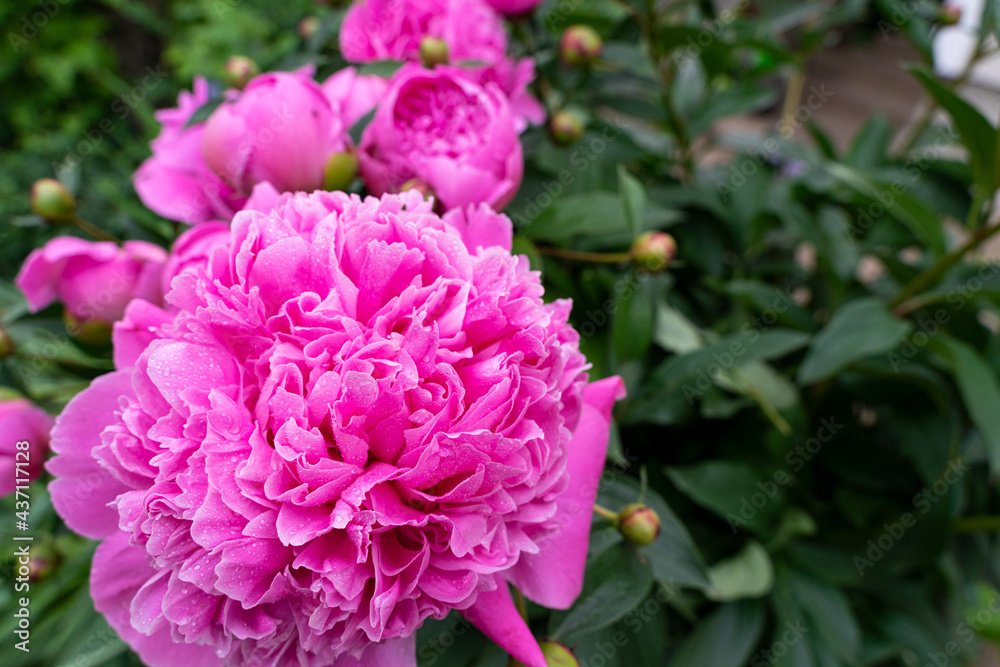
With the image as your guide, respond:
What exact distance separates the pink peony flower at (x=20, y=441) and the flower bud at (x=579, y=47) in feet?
1.55

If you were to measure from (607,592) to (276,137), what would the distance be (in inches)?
11.8

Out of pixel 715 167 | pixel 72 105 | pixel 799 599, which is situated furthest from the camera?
pixel 72 105

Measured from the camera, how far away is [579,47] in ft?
1.76

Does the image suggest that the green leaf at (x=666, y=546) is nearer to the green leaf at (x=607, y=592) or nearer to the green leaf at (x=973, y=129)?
the green leaf at (x=607, y=592)

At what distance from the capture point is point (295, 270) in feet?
0.84

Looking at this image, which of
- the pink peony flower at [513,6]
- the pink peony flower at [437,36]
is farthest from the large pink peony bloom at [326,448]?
the pink peony flower at [513,6]

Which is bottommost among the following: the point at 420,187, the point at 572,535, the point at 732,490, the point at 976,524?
the point at 976,524

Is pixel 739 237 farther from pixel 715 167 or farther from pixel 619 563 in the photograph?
pixel 619 563

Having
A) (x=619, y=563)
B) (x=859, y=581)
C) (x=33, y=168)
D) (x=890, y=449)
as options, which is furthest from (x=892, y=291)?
(x=33, y=168)

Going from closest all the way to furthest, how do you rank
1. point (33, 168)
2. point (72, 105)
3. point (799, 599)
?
point (799, 599)
point (33, 168)
point (72, 105)

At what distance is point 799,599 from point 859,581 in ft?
0.23

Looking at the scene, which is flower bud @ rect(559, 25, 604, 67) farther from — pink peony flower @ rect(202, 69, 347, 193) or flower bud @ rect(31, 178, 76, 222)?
flower bud @ rect(31, 178, 76, 222)

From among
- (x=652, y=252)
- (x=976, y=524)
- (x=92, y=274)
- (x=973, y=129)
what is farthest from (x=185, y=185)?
(x=976, y=524)

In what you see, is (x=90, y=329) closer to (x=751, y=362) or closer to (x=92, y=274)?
(x=92, y=274)
